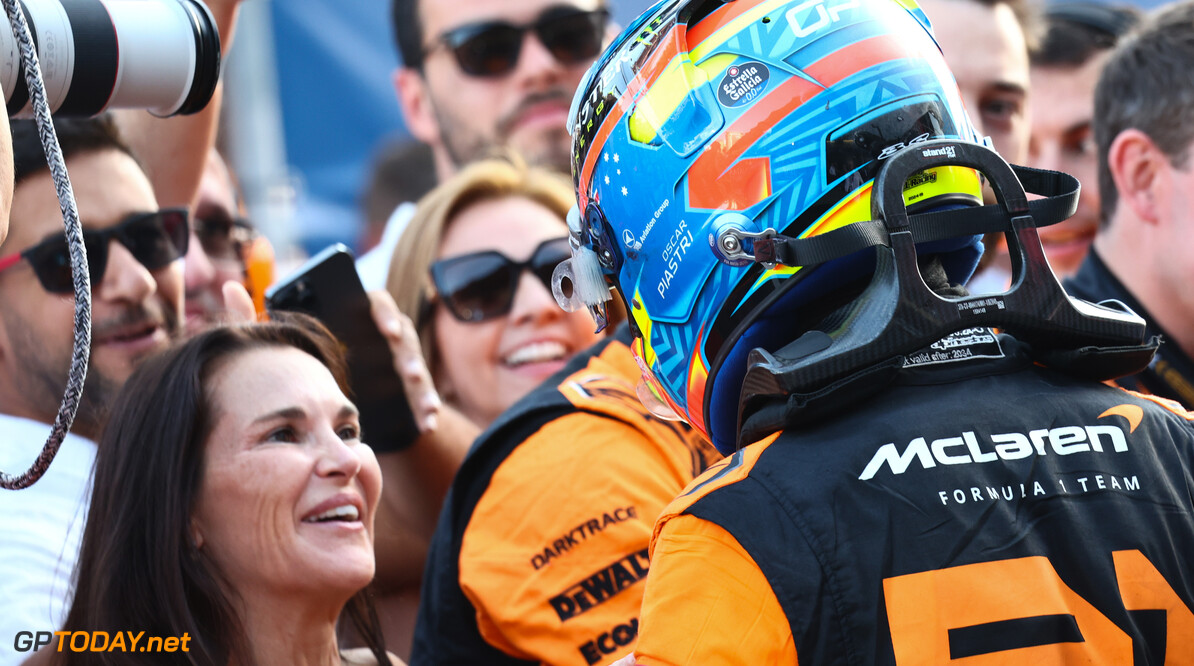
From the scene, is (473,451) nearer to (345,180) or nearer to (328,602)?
(328,602)

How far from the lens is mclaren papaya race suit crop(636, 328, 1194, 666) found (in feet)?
4.30

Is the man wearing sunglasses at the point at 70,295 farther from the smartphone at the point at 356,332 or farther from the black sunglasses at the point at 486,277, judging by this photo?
the black sunglasses at the point at 486,277

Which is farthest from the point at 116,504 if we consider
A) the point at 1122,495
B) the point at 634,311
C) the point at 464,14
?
the point at 464,14

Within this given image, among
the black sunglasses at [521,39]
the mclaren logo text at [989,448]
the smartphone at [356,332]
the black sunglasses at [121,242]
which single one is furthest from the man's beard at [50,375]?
the black sunglasses at [521,39]

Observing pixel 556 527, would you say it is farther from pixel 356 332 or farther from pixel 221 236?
pixel 221 236

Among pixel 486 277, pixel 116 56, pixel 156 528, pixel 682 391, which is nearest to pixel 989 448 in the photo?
pixel 682 391

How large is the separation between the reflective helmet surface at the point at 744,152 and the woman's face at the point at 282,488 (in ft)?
2.87

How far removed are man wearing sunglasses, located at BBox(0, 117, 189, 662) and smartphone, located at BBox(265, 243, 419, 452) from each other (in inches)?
12.5

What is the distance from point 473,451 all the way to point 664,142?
106cm

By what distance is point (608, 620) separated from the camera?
7.15 feet

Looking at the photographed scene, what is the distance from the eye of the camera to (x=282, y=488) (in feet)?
7.32

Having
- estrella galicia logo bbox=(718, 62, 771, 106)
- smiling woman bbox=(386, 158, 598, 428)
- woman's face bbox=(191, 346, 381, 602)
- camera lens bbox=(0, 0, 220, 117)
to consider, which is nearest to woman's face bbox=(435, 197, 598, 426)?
smiling woman bbox=(386, 158, 598, 428)

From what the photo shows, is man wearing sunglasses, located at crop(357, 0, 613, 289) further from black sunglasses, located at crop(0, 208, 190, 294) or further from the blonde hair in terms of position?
black sunglasses, located at crop(0, 208, 190, 294)

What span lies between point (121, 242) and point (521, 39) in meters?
2.36
